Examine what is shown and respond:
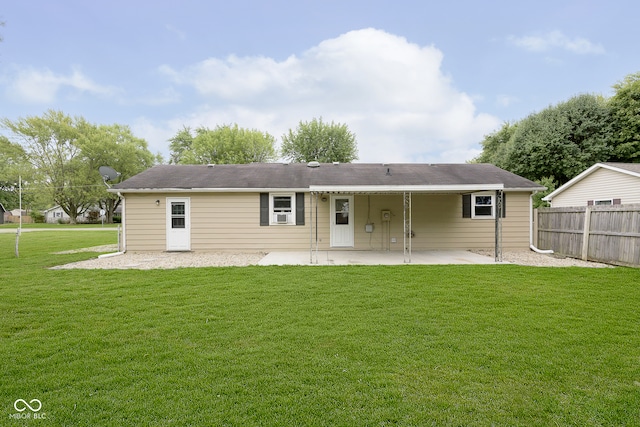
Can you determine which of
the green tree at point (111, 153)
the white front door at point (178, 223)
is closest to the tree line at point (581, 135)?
the white front door at point (178, 223)

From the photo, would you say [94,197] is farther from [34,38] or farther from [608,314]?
[608,314]

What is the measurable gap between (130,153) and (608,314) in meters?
42.0

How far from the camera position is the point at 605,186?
1341 cm

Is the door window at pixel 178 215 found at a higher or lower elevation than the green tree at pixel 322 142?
lower

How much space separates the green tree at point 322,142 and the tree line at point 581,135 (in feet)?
47.9

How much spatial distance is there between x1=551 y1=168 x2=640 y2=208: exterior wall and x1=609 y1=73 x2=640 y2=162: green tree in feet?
30.2

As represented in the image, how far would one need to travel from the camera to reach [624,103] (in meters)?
20.8

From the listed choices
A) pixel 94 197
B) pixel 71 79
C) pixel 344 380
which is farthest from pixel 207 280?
pixel 94 197

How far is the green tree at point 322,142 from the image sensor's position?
3077 cm

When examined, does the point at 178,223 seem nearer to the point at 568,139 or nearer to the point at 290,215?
the point at 290,215

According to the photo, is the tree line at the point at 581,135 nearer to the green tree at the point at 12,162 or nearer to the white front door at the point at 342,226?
the white front door at the point at 342,226

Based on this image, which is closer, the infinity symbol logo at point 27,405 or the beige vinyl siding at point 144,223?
the infinity symbol logo at point 27,405

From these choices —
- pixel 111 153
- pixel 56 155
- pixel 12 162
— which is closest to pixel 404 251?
pixel 111 153

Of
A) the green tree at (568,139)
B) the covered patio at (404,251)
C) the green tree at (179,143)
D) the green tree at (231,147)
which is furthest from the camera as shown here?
the green tree at (179,143)
